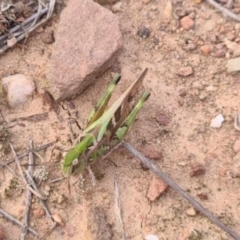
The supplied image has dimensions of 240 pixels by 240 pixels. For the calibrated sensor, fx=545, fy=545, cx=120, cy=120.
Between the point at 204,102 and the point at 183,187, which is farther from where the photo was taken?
the point at 204,102

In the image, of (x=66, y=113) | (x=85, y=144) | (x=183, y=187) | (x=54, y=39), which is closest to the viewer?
(x=85, y=144)

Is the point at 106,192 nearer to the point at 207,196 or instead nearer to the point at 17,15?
the point at 207,196

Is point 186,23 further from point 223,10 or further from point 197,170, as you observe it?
point 197,170

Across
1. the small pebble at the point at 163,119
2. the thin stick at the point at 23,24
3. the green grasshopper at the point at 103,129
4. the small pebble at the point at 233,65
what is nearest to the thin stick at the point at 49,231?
the green grasshopper at the point at 103,129

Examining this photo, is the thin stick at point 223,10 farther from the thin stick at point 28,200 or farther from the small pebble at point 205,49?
the thin stick at point 28,200

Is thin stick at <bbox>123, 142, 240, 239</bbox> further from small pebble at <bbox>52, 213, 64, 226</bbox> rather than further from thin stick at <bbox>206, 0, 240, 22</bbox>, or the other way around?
thin stick at <bbox>206, 0, 240, 22</bbox>

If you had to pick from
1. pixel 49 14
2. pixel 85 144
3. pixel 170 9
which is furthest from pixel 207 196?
pixel 49 14
